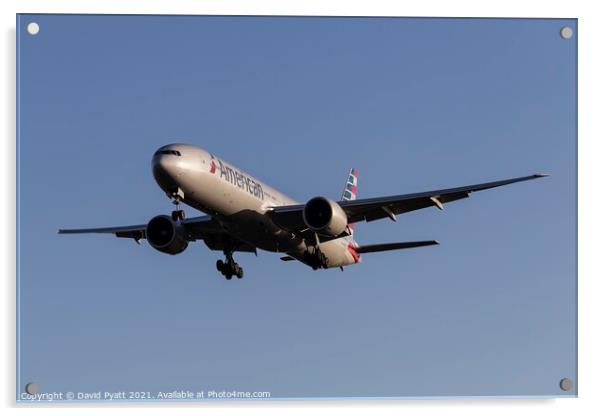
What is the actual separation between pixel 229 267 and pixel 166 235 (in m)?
2.47

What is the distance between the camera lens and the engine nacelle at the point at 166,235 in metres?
27.3

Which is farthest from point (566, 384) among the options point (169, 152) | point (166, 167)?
point (169, 152)

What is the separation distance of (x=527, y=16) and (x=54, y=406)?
1023cm

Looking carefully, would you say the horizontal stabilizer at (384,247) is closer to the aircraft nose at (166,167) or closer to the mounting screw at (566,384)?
the aircraft nose at (166,167)

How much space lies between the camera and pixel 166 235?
27.5 meters

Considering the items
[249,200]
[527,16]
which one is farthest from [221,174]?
[527,16]

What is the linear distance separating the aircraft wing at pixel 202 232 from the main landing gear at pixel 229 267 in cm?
38

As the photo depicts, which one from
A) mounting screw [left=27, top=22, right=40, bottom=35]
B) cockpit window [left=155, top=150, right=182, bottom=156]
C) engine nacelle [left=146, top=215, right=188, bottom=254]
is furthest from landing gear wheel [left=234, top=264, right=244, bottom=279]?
mounting screw [left=27, top=22, right=40, bottom=35]

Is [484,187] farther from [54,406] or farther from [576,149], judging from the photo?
[54,406]

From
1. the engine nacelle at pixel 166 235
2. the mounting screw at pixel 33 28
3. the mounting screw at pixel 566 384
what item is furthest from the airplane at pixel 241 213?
the mounting screw at pixel 33 28

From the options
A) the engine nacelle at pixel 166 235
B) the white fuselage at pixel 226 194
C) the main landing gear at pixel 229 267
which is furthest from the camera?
the main landing gear at pixel 229 267

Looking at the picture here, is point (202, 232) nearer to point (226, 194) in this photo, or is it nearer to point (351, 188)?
point (226, 194)

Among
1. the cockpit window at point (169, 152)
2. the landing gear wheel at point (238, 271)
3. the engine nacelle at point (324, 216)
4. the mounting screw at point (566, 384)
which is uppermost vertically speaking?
the cockpit window at point (169, 152)

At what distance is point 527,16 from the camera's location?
57.4ft
